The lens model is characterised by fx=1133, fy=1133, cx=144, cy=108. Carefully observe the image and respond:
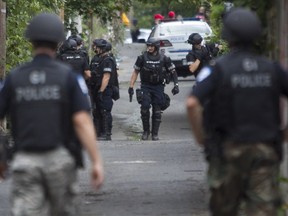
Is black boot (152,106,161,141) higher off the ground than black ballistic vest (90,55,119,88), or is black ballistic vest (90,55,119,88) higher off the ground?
black ballistic vest (90,55,119,88)

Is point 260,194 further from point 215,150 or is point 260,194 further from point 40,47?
point 40,47

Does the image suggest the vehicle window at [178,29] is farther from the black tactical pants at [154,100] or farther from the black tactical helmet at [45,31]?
the black tactical helmet at [45,31]

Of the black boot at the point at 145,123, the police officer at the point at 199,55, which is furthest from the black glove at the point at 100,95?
the police officer at the point at 199,55

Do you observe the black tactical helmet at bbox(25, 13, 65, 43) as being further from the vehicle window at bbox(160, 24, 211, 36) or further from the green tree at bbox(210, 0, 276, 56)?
the vehicle window at bbox(160, 24, 211, 36)

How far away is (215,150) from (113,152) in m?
9.46

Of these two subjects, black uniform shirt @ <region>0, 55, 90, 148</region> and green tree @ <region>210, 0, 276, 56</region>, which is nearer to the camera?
black uniform shirt @ <region>0, 55, 90, 148</region>

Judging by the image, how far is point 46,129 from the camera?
7496 mm

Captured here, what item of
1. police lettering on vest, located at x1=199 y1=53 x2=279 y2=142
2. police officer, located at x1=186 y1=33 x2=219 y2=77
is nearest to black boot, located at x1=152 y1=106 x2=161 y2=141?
police officer, located at x1=186 y1=33 x2=219 y2=77

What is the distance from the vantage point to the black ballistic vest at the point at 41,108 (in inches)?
295

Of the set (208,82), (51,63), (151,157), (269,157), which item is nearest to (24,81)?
(51,63)

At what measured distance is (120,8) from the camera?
27.3 metres

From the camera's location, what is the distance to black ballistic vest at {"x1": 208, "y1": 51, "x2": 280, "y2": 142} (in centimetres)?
771

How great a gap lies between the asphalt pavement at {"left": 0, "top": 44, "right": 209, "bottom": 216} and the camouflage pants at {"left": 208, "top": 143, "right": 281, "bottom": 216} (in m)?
3.59

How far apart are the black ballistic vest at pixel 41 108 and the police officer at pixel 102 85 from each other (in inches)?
500
